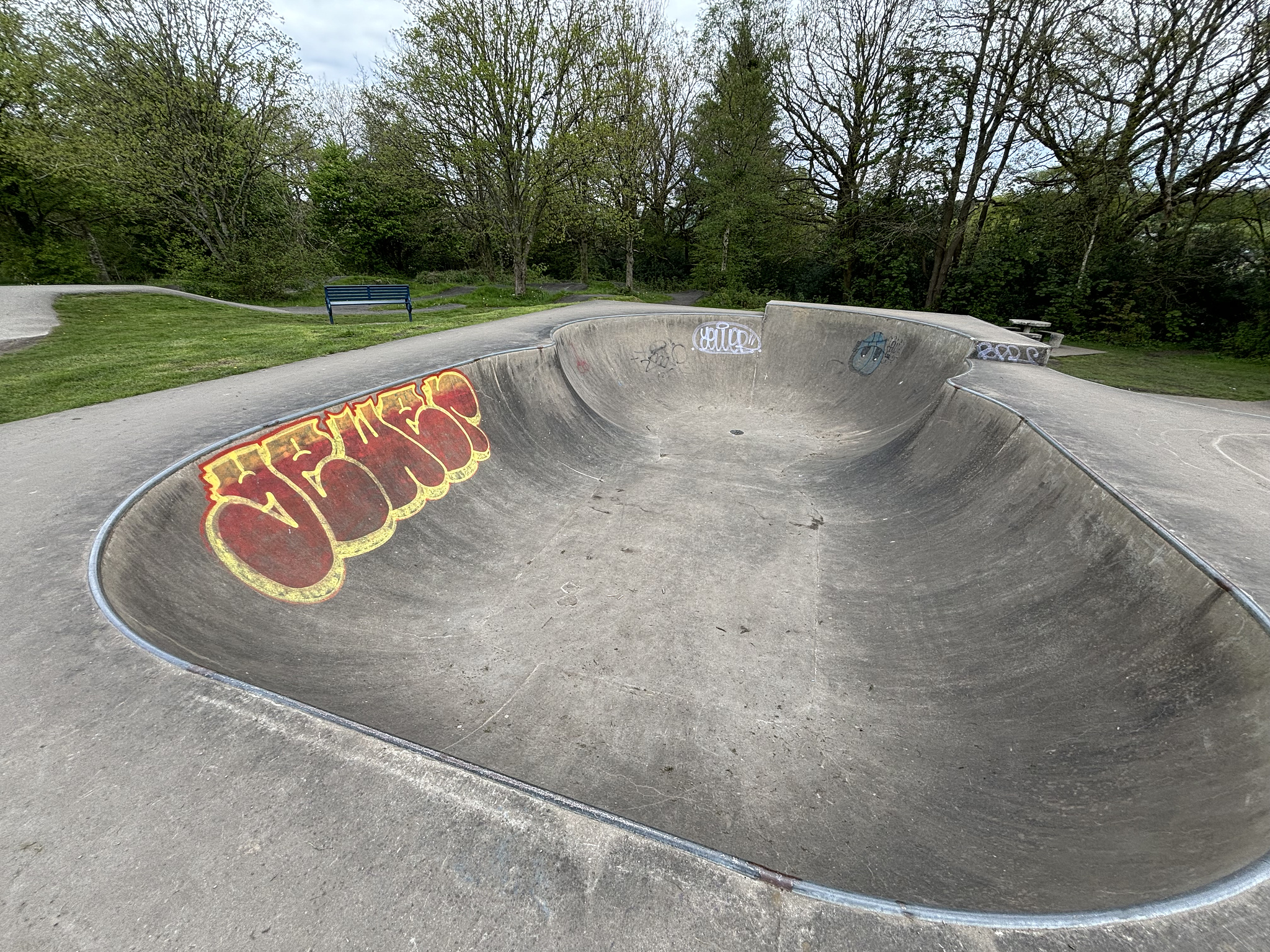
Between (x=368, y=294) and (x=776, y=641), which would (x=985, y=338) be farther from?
(x=368, y=294)

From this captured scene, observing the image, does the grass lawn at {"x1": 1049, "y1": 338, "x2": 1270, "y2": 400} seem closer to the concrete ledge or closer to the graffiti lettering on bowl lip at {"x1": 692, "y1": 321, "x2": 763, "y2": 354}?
the concrete ledge

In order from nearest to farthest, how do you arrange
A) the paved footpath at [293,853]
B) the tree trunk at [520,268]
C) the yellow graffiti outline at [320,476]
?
the paved footpath at [293,853] < the yellow graffiti outline at [320,476] < the tree trunk at [520,268]

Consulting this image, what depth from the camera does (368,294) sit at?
41.7ft

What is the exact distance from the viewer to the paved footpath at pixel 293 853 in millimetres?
1521

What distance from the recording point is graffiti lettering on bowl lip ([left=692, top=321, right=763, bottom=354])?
42.6 feet

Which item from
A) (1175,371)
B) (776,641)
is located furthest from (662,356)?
(1175,371)

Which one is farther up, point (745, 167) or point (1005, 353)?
point (745, 167)

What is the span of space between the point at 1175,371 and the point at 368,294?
19.2 metres

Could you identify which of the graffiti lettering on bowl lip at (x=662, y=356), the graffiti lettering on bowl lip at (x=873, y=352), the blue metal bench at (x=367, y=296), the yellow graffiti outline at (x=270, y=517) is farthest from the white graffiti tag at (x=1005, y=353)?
the blue metal bench at (x=367, y=296)

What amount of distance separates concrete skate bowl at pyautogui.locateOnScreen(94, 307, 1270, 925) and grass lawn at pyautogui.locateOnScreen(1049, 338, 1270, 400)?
18.9 ft

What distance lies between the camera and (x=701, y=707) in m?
3.86

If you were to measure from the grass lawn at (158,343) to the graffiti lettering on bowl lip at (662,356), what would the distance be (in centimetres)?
421

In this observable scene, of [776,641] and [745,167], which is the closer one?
[776,641]

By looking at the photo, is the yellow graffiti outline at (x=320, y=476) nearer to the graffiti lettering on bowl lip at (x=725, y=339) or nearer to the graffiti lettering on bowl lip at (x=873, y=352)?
the graffiti lettering on bowl lip at (x=725, y=339)
